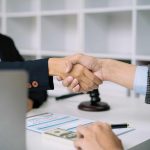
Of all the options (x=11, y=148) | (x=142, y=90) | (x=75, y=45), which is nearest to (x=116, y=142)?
(x=11, y=148)

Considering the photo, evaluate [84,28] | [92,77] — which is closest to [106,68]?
[92,77]

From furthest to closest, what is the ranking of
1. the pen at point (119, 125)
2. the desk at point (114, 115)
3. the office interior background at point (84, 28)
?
the office interior background at point (84, 28) → the pen at point (119, 125) → the desk at point (114, 115)

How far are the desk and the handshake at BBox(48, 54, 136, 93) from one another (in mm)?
103

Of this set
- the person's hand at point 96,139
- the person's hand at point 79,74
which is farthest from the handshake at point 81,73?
the person's hand at point 96,139

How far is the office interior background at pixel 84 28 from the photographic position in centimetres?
209

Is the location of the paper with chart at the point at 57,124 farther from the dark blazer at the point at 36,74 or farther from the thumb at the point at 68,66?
the thumb at the point at 68,66

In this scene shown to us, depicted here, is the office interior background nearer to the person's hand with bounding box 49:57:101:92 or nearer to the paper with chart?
the person's hand with bounding box 49:57:101:92

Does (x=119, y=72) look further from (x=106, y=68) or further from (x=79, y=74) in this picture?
(x=79, y=74)

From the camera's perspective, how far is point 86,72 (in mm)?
1560

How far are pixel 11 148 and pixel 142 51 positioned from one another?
1562 millimetres

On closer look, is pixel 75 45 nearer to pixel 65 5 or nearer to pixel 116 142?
pixel 65 5

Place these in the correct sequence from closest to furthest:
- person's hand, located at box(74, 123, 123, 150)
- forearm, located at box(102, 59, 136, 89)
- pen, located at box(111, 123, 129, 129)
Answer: person's hand, located at box(74, 123, 123, 150) < pen, located at box(111, 123, 129, 129) < forearm, located at box(102, 59, 136, 89)

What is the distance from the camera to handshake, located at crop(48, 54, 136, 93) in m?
1.48

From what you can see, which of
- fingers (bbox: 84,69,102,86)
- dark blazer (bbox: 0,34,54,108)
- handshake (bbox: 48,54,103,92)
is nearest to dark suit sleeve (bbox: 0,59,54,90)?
dark blazer (bbox: 0,34,54,108)
